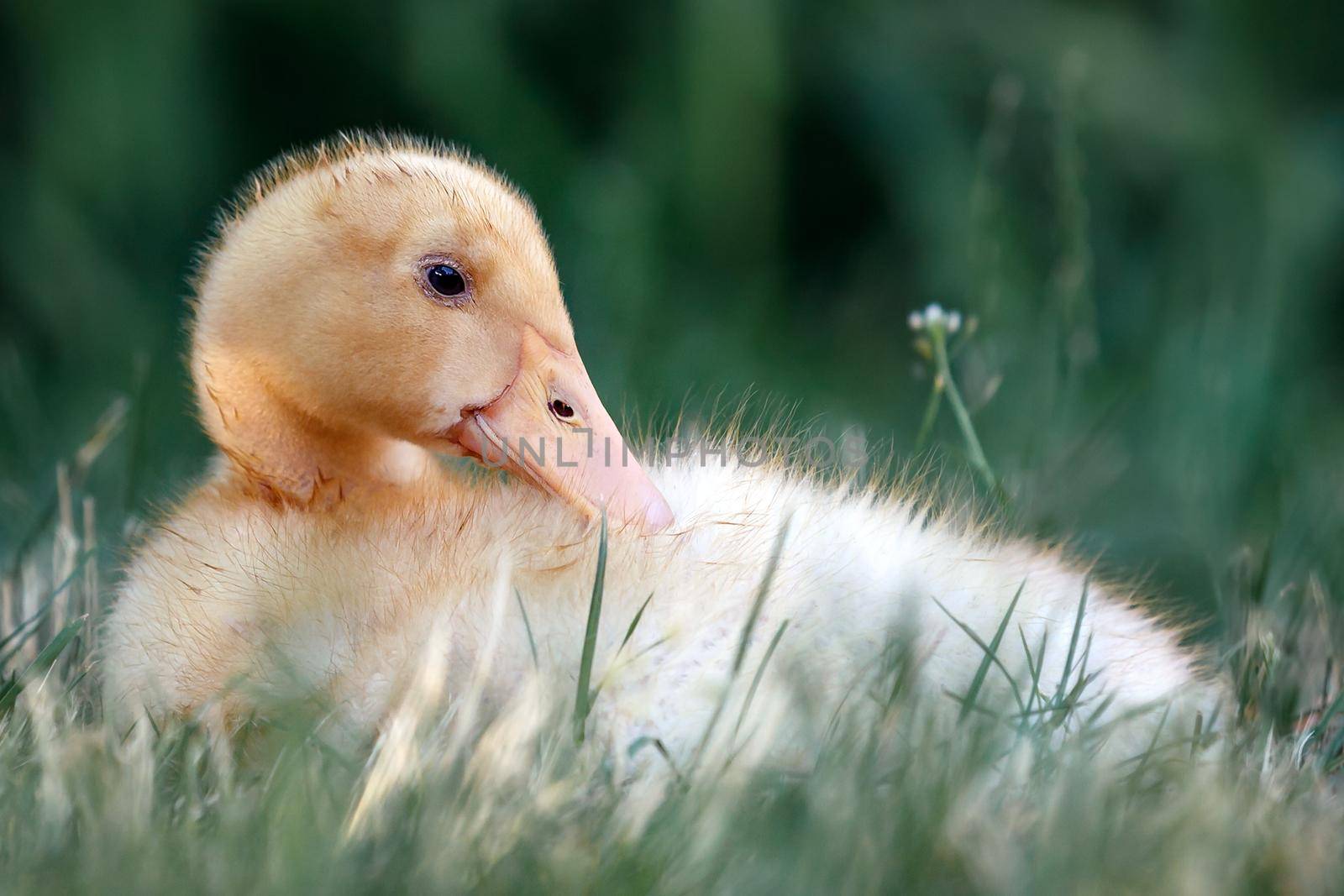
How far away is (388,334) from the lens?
5.41ft

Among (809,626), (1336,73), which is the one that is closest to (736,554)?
(809,626)

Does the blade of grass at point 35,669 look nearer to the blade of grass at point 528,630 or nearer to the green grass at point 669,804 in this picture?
the green grass at point 669,804

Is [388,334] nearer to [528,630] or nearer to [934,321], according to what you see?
[528,630]

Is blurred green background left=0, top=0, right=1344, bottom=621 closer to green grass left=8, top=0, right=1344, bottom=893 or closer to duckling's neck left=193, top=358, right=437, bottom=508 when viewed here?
green grass left=8, top=0, right=1344, bottom=893

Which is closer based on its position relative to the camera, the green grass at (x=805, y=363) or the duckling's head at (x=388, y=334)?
the green grass at (x=805, y=363)

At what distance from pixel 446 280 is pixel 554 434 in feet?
0.70

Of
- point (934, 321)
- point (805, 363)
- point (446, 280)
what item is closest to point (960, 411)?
point (934, 321)

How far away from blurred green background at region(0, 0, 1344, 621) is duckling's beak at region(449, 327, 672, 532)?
1.48 m

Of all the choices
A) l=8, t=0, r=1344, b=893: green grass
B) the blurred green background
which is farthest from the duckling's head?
the blurred green background

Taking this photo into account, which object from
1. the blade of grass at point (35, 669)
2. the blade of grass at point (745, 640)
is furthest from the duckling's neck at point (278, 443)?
the blade of grass at point (745, 640)

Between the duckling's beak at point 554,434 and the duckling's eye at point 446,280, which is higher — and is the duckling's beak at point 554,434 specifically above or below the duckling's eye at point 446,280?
below

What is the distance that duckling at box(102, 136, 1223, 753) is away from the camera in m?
1.28

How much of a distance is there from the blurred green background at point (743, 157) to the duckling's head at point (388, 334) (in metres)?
1.48

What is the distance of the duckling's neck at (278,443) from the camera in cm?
168
